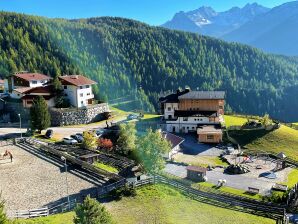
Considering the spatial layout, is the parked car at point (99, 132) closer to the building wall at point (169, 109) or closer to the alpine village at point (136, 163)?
the alpine village at point (136, 163)

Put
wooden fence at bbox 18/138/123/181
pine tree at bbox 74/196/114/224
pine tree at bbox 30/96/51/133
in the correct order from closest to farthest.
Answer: pine tree at bbox 74/196/114/224 < wooden fence at bbox 18/138/123/181 < pine tree at bbox 30/96/51/133

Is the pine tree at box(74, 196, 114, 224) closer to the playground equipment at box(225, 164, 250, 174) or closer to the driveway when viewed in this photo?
the playground equipment at box(225, 164, 250, 174)

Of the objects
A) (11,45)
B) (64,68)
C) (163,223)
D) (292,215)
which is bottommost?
(292,215)

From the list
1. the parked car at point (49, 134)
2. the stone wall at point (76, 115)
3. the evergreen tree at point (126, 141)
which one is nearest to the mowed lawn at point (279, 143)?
the evergreen tree at point (126, 141)

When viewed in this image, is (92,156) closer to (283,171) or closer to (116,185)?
(116,185)

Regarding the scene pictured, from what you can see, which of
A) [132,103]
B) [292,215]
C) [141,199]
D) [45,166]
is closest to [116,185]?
[141,199]

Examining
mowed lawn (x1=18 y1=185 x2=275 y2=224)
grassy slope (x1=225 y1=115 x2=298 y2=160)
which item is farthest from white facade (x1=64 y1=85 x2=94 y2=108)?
mowed lawn (x1=18 y1=185 x2=275 y2=224)
